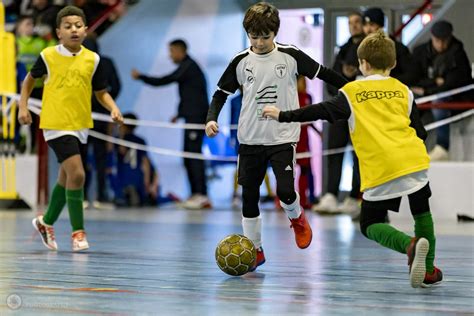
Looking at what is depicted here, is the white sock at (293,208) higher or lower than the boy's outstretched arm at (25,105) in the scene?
lower

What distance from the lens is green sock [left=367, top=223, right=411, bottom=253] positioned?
224 inches

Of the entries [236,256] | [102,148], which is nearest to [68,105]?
[236,256]

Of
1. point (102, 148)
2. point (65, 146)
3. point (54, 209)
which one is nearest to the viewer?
point (65, 146)

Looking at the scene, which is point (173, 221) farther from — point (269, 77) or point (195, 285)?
point (195, 285)

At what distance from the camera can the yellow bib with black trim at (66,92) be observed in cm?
808

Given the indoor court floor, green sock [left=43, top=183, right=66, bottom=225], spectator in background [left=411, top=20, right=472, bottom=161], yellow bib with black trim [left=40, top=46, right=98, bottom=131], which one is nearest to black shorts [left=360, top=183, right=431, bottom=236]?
the indoor court floor

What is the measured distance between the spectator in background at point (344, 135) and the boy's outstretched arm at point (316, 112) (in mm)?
5532

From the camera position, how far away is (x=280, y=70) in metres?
6.87

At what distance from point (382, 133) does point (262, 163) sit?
1212 mm

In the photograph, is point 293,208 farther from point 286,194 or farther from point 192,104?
point 192,104

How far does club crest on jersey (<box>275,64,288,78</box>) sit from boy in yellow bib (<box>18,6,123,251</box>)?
1.59 meters

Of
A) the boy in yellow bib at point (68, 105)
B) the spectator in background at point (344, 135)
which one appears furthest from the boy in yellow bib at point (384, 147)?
the spectator in background at point (344, 135)

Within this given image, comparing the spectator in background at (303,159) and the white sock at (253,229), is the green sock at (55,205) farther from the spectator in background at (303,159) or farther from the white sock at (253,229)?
the spectator in background at (303,159)

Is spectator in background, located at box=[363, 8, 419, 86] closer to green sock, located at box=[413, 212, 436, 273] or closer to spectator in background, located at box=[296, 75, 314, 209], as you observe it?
spectator in background, located at box=[296, 75, 314, 209]
